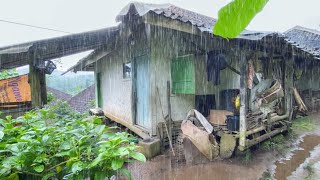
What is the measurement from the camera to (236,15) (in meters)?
0.61

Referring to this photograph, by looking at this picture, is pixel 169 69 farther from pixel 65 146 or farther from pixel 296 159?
pixel 65 146

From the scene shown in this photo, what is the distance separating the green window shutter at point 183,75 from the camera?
5453 millimetres

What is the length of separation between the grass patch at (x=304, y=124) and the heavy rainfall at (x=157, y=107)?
0.11 meters

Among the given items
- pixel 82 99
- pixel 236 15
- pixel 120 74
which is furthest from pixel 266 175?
pixel 82 99

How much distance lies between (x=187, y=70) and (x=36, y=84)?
3.51m

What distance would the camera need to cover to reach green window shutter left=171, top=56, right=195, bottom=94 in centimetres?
545

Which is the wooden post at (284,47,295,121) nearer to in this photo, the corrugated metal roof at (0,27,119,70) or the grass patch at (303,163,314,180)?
the grass patch at (303,163,314,180)

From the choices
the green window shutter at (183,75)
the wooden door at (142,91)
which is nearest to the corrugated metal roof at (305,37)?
the green window shutter at (183,75)

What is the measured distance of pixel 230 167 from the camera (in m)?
4.34

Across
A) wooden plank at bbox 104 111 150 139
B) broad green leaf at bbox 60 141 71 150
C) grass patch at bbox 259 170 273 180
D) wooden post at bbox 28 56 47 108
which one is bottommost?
grass patch at bbox 259 170 273 180

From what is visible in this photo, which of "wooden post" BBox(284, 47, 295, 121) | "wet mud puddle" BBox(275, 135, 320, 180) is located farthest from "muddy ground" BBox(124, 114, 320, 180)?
"wooden post" BBox(284, 47, 295, 121)

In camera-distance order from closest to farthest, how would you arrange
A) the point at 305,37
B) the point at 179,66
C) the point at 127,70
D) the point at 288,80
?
the point at 179,66
the point at 288,80
the point at 127,70
the point at 305,37

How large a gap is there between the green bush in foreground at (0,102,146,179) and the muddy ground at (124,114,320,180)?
2.72 m

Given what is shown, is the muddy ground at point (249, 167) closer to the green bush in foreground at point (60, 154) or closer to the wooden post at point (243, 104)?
the wooden post at point (243, 104)
